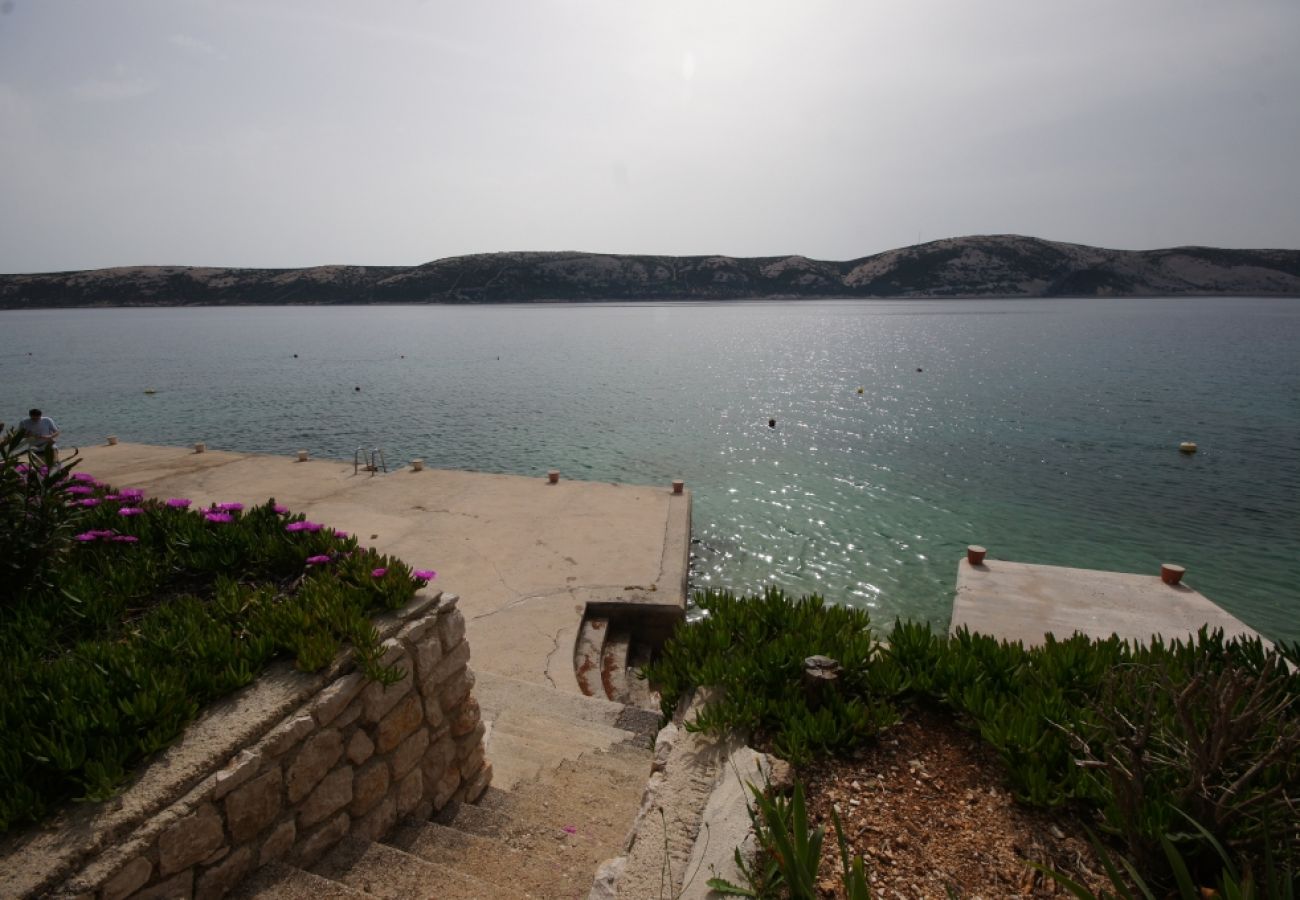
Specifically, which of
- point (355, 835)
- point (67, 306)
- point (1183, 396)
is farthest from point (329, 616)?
point (67, 306)

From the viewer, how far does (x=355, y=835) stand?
154 inches

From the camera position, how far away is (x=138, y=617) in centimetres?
455

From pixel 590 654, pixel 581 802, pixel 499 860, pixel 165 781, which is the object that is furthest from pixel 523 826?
pixel 590 654

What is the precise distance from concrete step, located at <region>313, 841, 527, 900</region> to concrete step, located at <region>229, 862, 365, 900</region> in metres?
0.19

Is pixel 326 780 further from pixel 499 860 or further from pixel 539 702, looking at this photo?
pixel 539 702

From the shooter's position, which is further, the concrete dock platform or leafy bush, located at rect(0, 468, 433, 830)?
the concrete dock platform

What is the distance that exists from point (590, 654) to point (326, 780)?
541 cm

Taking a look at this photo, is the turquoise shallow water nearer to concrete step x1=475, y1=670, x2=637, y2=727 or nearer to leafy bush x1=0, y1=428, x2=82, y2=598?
concrete step x1=475, y1=670, x2=637, y2=727

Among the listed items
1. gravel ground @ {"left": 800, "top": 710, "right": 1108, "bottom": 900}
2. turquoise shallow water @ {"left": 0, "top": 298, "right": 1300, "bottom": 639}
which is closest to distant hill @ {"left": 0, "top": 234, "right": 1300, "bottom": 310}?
turquoise shallow water @ {"left": 0, "top": 298, "right": 1300, "bottom": 639}

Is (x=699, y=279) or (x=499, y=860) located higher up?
(x=699, y=279)

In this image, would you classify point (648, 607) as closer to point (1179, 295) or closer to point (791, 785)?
point (791, 785)

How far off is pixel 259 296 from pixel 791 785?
8888 inches

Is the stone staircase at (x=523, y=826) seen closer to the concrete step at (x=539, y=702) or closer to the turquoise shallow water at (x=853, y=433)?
the concrete step at (x=539, y=702)

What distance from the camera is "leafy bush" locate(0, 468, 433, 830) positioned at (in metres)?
3.03
